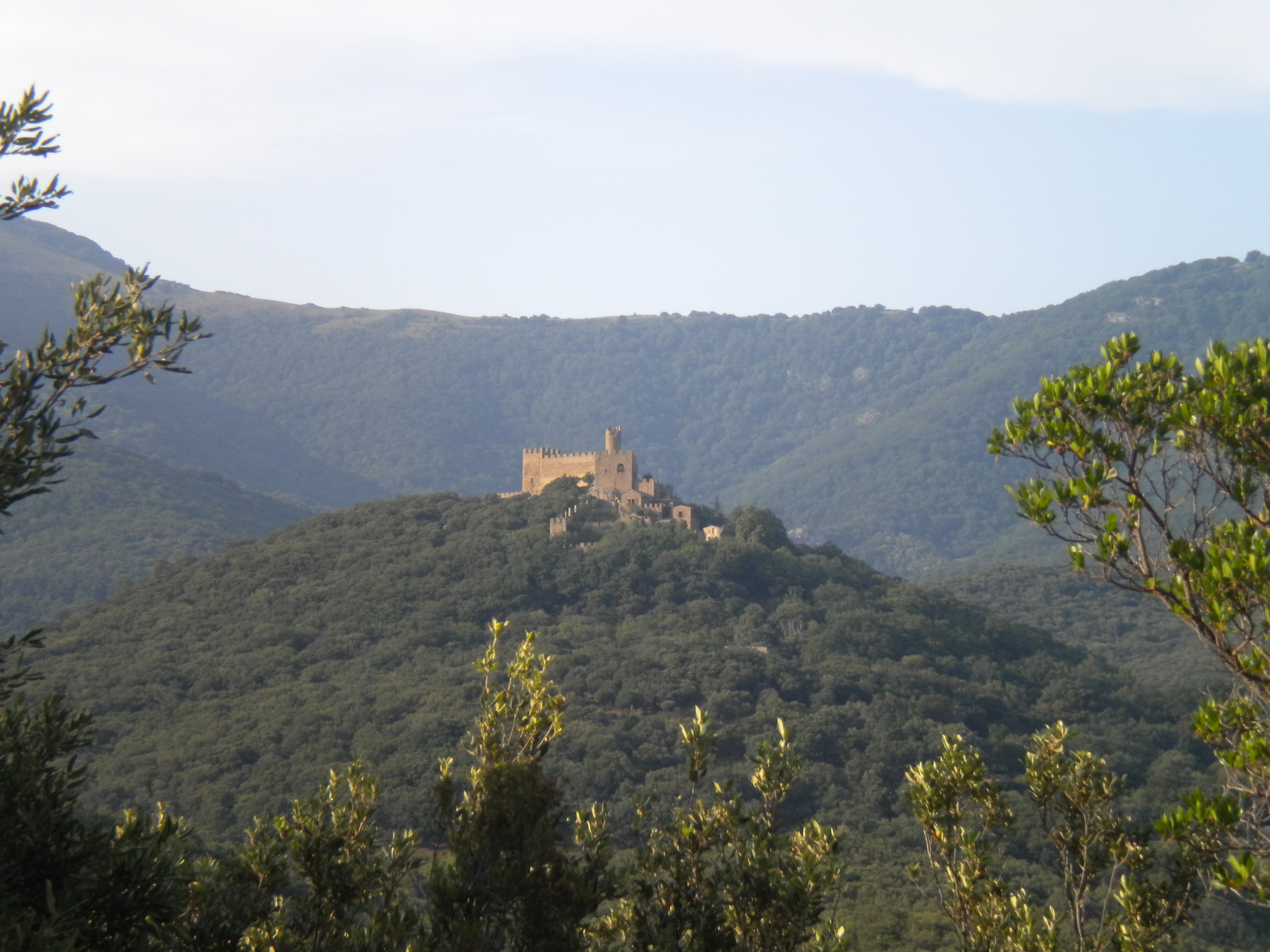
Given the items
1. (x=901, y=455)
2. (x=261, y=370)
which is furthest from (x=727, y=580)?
(x=261, y=370)

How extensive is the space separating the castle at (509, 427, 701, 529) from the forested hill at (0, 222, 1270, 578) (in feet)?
149

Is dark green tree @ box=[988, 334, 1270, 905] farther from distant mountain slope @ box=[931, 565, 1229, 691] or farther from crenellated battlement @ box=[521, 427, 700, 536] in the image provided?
crenellated battlement @ box=[521, 427, 700, 536]

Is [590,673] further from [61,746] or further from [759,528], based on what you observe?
[61,746]

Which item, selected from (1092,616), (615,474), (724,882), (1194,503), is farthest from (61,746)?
(1092,616)

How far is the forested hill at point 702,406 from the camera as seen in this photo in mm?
128750

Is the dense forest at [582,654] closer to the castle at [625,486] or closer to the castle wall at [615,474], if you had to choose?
the castle at [625,486]

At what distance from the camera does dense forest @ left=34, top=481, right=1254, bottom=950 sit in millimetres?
38312

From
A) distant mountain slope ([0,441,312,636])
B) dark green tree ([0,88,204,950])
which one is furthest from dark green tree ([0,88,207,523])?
distant mountain slope ([0,441,312,636])

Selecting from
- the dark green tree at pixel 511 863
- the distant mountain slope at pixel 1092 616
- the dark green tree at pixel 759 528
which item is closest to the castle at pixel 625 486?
the dark green tree at pixel 759 528

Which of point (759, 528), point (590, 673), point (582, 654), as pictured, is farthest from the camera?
point (759, 528)

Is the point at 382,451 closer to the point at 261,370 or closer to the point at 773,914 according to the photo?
the point at 261,370

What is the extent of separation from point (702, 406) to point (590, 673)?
475 ft

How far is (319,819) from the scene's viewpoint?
9.59 meters

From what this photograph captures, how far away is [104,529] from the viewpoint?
81375 mm
